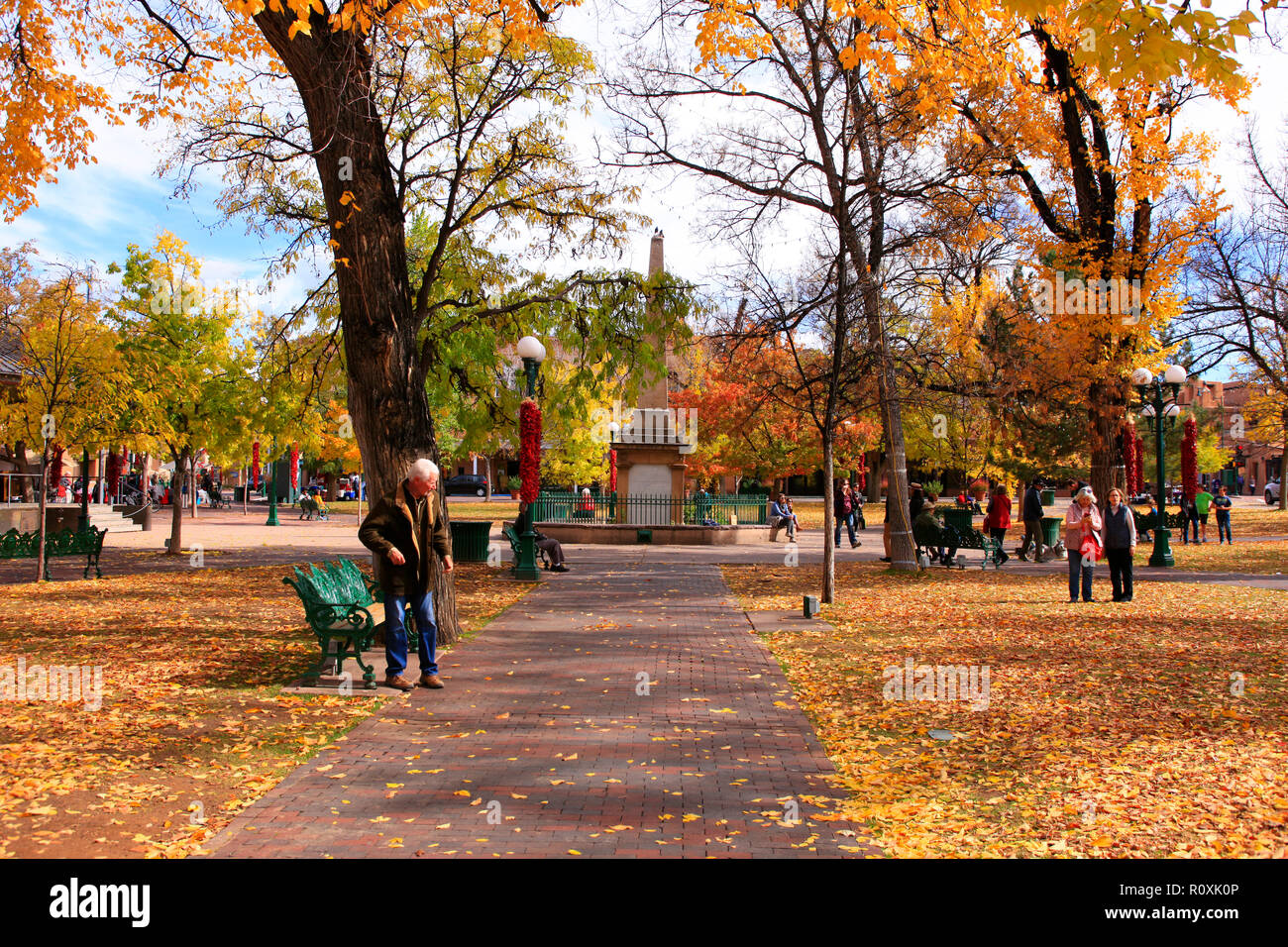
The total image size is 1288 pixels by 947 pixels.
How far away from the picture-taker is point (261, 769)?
17.6 feet

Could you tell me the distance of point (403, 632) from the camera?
24.6 feet

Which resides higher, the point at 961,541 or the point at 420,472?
the point at 420,472

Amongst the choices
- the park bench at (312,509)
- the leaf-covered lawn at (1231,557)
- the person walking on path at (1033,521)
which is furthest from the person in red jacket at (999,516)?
the park bench at (312,509)

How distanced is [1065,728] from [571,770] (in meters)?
3.54

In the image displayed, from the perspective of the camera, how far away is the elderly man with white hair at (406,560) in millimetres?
7453

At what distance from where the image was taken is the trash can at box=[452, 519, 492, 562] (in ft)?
64.4

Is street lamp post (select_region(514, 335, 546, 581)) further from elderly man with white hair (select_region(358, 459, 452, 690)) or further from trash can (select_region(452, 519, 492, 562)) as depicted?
elderly man with white hair (select_region(358, 459, 452, 690))

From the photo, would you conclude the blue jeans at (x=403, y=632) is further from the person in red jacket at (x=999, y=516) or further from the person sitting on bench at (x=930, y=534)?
the person in red jacket at (x=999, y=516)

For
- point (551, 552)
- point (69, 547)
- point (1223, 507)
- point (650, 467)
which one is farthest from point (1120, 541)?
point (69, 547)

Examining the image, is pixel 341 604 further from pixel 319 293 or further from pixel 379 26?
pixel 319 293

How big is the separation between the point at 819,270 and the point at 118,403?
42.3 ft

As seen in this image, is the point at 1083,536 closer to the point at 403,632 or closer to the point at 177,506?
the point at 403,632

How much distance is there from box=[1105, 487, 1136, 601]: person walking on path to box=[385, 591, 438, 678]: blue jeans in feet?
32.0

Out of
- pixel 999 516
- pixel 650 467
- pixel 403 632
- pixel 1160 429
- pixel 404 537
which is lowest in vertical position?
pixel 403 632
